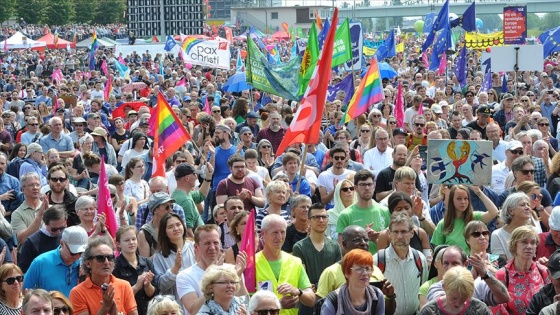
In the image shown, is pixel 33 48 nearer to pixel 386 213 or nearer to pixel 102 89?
pixel 102 89

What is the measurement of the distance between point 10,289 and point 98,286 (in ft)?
1.78

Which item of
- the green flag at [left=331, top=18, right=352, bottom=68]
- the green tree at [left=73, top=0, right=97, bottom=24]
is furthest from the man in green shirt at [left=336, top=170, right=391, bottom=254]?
the green tree at [left=73, top=0, right=97, bottom=24]

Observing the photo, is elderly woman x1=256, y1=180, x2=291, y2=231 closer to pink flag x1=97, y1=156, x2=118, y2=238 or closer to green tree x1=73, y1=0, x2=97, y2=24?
pink flag x1=97, y1=156, x2=118, y2=238

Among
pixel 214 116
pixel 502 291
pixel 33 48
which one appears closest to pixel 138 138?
pixel 214 116

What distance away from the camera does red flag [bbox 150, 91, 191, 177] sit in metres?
12.2

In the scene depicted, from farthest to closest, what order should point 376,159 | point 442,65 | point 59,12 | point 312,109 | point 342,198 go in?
point 59,12, point 442,65, point 376,159, point 312,109, point 342,198

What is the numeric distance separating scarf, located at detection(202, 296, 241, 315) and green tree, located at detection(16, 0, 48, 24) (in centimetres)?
8420

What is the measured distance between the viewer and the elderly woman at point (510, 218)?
8.49 m

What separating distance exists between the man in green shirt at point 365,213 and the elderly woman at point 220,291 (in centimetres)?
232

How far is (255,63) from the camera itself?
57.2ft

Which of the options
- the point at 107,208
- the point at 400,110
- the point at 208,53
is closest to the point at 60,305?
the point at 107,208

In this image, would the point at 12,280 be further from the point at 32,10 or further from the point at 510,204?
the point at 32,10

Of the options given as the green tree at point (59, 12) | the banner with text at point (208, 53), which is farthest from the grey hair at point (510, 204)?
the green tree at point (59, 12)

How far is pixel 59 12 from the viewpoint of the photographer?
93250 millimetres
